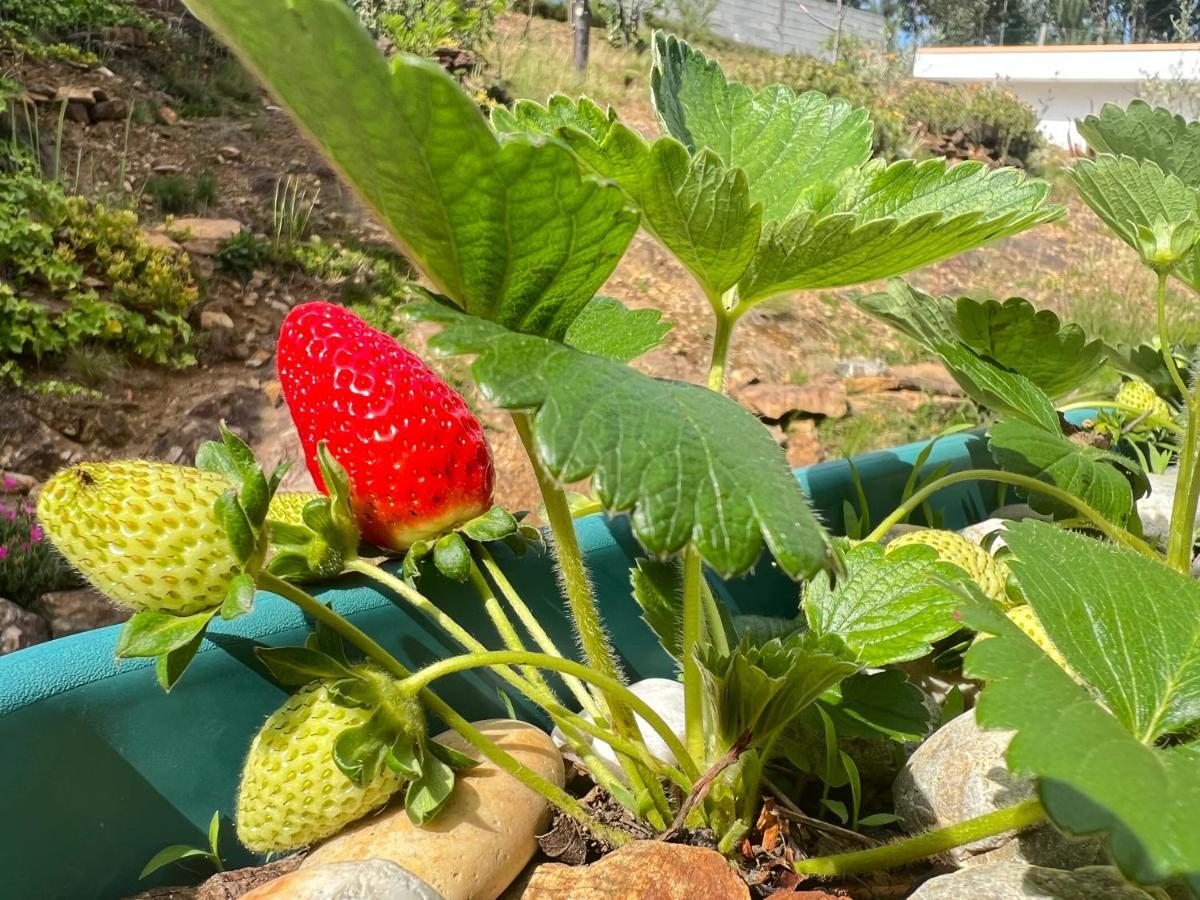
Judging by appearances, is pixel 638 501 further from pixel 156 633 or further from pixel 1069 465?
pixel 1069 465

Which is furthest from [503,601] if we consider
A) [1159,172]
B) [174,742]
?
[1159,172]

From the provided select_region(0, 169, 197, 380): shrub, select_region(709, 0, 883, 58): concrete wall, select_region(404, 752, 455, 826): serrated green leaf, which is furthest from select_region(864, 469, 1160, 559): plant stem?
select_region(709, 0, 883, 58): concrete wall

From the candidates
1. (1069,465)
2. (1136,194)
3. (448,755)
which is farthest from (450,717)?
(1136,194)

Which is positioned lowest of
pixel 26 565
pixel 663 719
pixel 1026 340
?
pixel 26 565

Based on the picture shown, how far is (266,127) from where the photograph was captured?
12.6ft

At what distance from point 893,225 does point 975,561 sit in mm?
346

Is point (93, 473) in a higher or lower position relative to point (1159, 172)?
lower

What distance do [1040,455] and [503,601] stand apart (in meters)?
0.42

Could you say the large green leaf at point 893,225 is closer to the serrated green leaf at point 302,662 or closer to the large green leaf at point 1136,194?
the large green leaf at point 1136,194

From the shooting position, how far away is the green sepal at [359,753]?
474 mm

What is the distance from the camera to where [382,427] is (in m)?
0.61

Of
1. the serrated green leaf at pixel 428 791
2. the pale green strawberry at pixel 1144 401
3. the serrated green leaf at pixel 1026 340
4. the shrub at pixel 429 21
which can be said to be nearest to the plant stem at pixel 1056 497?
the serrated green leaf at pixel 1026 340

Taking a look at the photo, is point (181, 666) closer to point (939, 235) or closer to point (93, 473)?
point (93, 473)

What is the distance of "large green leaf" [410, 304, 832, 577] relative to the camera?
34 cm
